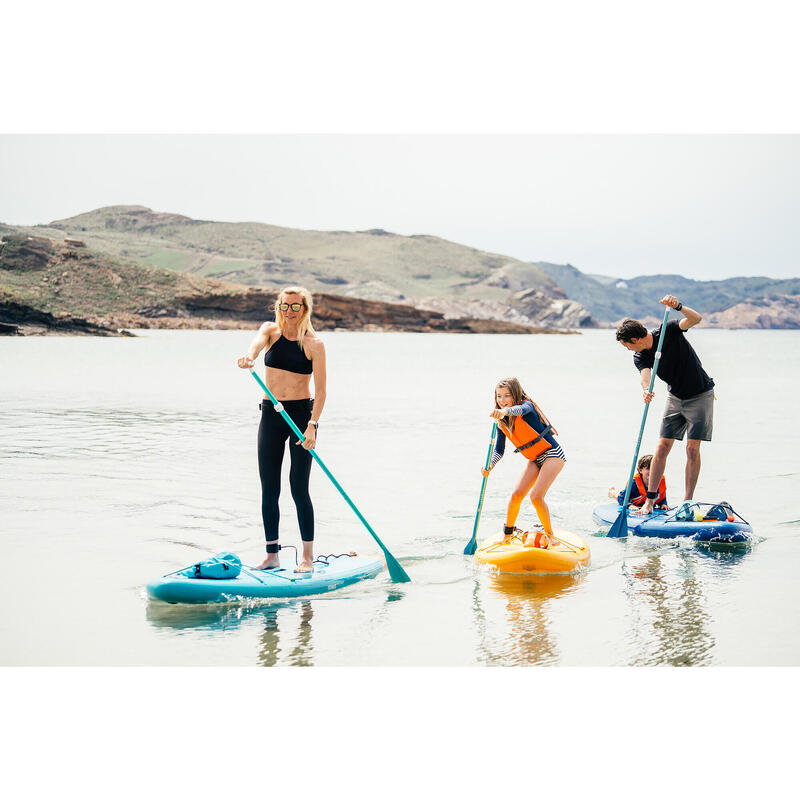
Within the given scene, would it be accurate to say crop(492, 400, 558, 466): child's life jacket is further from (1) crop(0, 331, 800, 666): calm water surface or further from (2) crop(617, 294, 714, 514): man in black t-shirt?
(2) crop(617, 294, 714, 514): man in black t-shirt

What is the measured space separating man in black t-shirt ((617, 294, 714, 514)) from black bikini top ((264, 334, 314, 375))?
268cm

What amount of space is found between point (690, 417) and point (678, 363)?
1.38 feet

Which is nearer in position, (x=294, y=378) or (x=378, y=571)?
(x=294, y=378)

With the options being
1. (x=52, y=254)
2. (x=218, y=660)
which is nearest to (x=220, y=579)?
(x=218, y=660)

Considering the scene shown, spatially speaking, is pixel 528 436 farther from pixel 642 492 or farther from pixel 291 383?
pixel 642 492

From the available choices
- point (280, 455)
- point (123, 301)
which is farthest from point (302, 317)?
point (123, 301)

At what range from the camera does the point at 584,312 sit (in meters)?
135

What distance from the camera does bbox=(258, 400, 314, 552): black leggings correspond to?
503 cm

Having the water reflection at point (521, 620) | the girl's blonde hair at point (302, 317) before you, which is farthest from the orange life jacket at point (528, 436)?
the girl's blonde hair at point (302, 317)

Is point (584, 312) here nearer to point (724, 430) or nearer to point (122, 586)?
point (724, 430)

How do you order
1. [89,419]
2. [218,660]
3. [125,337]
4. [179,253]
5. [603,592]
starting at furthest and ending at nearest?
1. [179,253]
2. [125,337]
3. [89,419]
4. [603,592]
5. [218,660]

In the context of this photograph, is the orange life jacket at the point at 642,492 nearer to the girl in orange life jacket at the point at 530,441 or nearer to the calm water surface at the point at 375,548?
the calm water surface at the point at 375,548

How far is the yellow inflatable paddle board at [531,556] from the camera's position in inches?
224

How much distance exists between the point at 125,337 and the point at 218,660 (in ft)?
156
